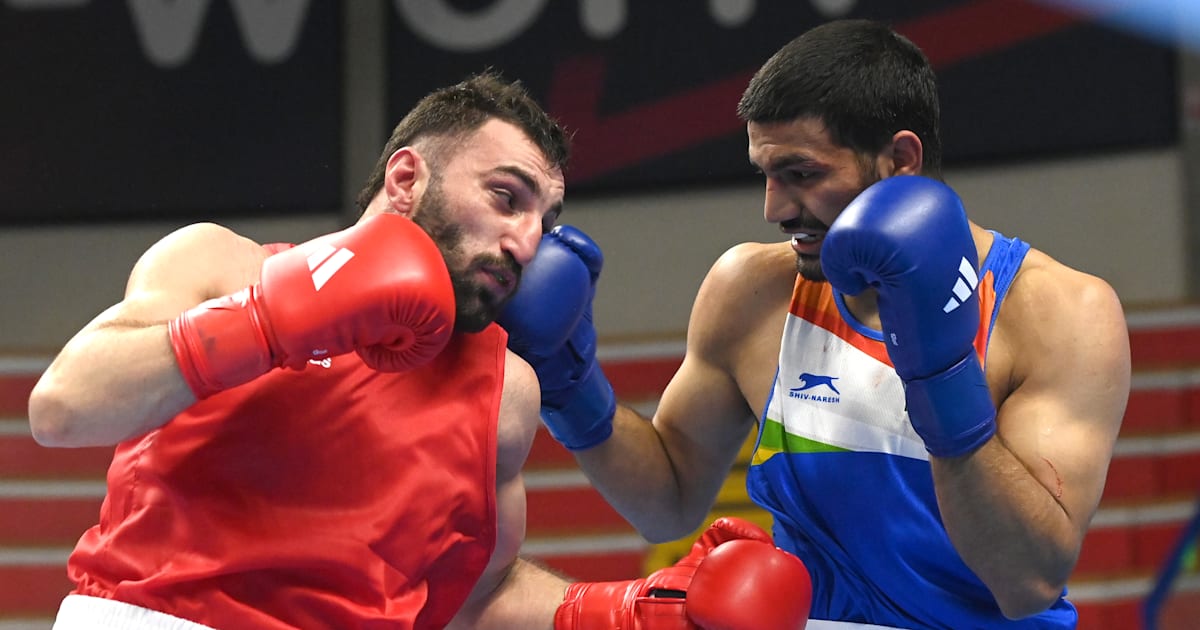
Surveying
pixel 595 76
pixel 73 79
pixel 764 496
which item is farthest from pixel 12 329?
pixel 764 496

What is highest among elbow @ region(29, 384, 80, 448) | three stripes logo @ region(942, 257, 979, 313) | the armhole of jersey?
three stripes logo @ region(942, 257, 979, 313)

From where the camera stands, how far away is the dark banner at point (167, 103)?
5355 millimetres

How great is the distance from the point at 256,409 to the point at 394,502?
24 cm

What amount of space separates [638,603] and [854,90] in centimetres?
96

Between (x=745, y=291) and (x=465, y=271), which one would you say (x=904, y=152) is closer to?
(x=745, y=291)

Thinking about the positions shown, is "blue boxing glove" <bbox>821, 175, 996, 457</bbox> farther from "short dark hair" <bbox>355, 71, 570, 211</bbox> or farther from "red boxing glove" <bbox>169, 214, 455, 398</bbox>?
"red boxing glove" <bbox>169, 214, 455, 398</bbox>

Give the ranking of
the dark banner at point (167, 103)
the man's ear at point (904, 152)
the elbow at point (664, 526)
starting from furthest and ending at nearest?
the dark banner at point (167, 103) < the elbow at point (664, 526) < the man's ear at point (904, 152)

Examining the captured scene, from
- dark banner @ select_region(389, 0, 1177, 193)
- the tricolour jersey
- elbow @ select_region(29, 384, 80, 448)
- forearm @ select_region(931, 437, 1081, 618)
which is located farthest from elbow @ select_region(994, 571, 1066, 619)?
dark banner @ select_region(389, 0, 1177, 193)

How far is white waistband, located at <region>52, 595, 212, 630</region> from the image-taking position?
5.94ft

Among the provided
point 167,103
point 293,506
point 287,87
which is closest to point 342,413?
point 293,506

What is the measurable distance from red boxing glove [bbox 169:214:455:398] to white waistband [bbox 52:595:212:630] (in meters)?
0.33

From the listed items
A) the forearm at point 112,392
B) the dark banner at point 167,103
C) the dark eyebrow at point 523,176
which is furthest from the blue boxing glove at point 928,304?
the dark banner at point 167,103

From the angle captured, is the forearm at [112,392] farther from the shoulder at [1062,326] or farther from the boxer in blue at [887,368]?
the shoulder at [1062,326]

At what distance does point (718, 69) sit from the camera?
5.19 meters
